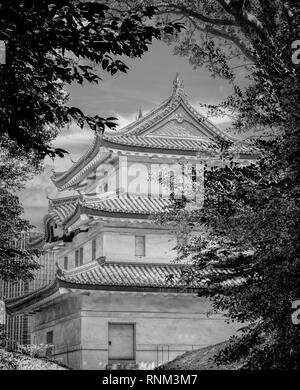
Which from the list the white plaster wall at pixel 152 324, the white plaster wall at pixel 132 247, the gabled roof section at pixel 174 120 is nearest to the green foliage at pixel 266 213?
the white plaster wall at pixel 152 324

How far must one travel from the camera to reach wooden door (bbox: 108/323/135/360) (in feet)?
84.4

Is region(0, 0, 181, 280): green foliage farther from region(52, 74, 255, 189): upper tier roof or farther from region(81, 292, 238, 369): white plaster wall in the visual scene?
region(52, 74, 255, 189): upper tier roof

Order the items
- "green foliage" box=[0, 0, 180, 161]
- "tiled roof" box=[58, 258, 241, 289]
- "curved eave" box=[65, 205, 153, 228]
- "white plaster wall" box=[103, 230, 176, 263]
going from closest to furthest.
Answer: "green foliage" box=[0, 0, 180, 161]
"tiled roof" box=[58, 258, 241, 289]
"curved eave" box=[65, 205, 153, 228]
"white plaster wall" box=[103, 230, 176, 263]

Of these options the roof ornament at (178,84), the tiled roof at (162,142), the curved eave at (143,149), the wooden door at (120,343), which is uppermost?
the roof ornament at (178,84)

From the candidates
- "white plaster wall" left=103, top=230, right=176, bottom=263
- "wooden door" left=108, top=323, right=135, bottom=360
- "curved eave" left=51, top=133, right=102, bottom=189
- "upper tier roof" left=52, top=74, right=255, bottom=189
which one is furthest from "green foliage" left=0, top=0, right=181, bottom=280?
"upper tier roof" left=52, top=74, right=255, bottom=189

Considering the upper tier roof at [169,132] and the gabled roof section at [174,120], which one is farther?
the gabled roof section at [174,120]

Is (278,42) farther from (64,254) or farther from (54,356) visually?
(64,254)

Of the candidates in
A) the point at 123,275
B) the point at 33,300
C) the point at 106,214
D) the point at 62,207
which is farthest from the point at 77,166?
the point at 123,275

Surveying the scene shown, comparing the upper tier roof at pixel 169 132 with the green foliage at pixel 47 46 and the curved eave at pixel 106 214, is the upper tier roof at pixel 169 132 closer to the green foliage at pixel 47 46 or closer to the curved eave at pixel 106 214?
the curved eave at pixel 106 214

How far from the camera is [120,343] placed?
1014 inches

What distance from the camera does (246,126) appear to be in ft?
36.4

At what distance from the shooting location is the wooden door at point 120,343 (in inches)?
1013

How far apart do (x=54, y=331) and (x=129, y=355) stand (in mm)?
4547

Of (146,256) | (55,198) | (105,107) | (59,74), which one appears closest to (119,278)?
(146,256)
